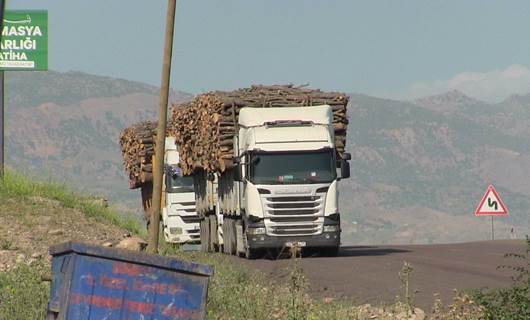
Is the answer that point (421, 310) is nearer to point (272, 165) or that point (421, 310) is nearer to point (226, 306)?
point (226, 306)

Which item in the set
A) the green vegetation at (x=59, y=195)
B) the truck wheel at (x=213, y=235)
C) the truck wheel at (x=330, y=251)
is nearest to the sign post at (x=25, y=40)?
the green vegetation at (x=59, y=195)

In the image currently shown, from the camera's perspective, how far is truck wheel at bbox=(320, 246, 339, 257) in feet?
112

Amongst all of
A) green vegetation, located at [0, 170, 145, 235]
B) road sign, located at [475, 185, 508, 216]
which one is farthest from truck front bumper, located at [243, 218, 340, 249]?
road sign, located at [475, 185, 508, 216]

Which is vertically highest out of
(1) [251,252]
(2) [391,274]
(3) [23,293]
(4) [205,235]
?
(3) [23,293]

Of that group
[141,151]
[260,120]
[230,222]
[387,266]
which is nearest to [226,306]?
[387,266]

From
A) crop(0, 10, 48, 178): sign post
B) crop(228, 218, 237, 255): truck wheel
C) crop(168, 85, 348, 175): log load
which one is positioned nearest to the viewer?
crop(168, 85, 348, 175): log load

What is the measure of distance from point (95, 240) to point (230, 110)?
598 centimetres

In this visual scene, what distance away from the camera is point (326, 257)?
113 feet

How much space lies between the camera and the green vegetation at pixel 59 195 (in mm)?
33938

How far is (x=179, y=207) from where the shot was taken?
142 feet

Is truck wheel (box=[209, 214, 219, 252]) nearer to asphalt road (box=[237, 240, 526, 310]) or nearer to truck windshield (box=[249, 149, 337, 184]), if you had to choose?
asphalt road (box=[237, 240, 526, 310])

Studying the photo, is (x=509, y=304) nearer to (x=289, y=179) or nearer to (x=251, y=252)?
(x=289, y=179)

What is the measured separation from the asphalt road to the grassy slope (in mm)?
995

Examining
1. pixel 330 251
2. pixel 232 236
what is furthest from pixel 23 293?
pixel 232 236
